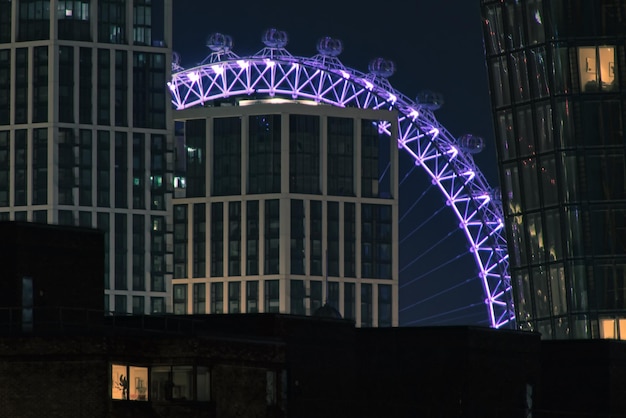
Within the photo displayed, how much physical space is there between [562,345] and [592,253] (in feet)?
60.6

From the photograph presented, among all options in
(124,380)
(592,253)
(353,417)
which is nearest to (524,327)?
(592,253)

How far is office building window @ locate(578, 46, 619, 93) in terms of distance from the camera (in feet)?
465

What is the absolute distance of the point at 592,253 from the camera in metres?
141

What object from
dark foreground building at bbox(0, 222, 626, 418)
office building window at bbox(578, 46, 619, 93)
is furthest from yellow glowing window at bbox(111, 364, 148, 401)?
office building window at bbox(578, 46, 619, 93)

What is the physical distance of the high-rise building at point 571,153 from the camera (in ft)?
463

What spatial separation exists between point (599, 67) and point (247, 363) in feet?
201

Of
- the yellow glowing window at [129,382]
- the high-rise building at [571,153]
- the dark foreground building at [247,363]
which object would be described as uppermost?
the high-rise building at [571,153]

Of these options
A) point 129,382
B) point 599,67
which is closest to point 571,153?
point 599,67

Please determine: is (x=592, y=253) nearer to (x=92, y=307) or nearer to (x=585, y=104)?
(x=585, y=104)

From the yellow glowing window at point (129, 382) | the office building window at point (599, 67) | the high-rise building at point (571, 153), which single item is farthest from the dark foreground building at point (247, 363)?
the office building window at point (599, 67)

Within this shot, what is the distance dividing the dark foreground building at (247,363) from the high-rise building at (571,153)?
16.5m

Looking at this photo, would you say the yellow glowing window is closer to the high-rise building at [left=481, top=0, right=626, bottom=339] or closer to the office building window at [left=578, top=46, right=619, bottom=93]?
the high-rise building at [left=481, top=0, right=626, bottom=339]

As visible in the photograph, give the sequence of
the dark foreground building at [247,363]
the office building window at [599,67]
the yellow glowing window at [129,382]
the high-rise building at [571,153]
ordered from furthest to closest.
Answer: the office building window at [599,67], the high-rise building at [571,153], the yellow glowing window at [129,382], the dark foreground building at [247,363]

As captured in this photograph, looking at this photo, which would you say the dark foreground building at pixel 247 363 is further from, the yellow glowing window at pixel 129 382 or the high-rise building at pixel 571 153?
the high-rise building at pixel 571 153
